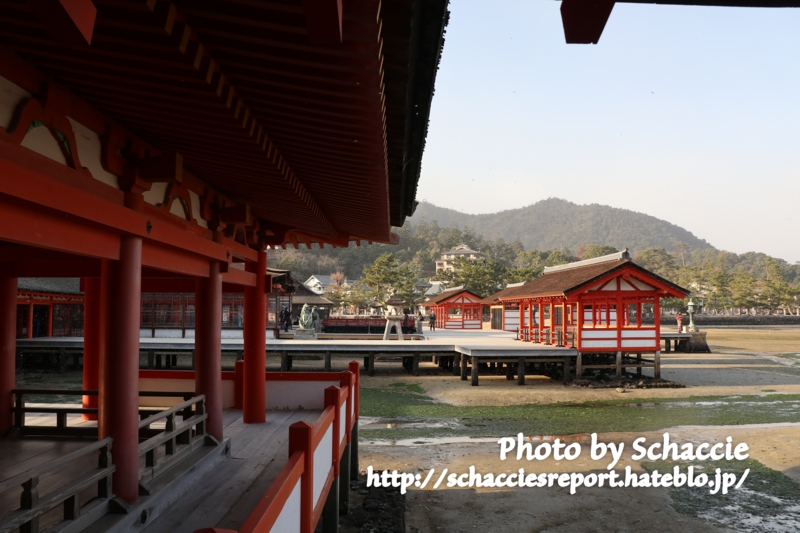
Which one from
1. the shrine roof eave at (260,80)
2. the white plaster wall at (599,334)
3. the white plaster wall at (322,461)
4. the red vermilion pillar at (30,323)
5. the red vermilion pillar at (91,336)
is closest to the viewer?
the shrine roof eave at (260,80)

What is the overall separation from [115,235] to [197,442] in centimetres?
265

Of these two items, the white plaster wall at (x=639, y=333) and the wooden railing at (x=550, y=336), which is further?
the wooden railing at (x=550, y=336)

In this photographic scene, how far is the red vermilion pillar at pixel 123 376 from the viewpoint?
4.36 metres

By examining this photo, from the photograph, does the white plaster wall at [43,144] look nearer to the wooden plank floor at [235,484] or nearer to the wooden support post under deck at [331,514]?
the wooden plank floor at [235,484]

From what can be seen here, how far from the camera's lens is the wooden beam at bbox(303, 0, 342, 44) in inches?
62.9

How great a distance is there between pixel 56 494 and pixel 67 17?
3.03 metres

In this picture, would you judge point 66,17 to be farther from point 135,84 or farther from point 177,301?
point 177,301

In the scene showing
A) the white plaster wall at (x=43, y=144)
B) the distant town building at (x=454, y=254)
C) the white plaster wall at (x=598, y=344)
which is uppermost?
the distant town building at (x=454, y=254)

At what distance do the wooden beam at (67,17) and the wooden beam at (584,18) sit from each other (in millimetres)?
1309

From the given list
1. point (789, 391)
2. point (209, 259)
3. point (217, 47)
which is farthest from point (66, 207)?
point (789, 391)

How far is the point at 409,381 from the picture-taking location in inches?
874

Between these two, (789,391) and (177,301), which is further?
(177,301)

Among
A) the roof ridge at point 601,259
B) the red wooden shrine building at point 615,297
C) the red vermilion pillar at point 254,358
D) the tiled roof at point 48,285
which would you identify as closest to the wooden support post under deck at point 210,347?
the red vermilion pillar at point 254,358

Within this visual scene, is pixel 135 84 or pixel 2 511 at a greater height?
pixel 135 84
